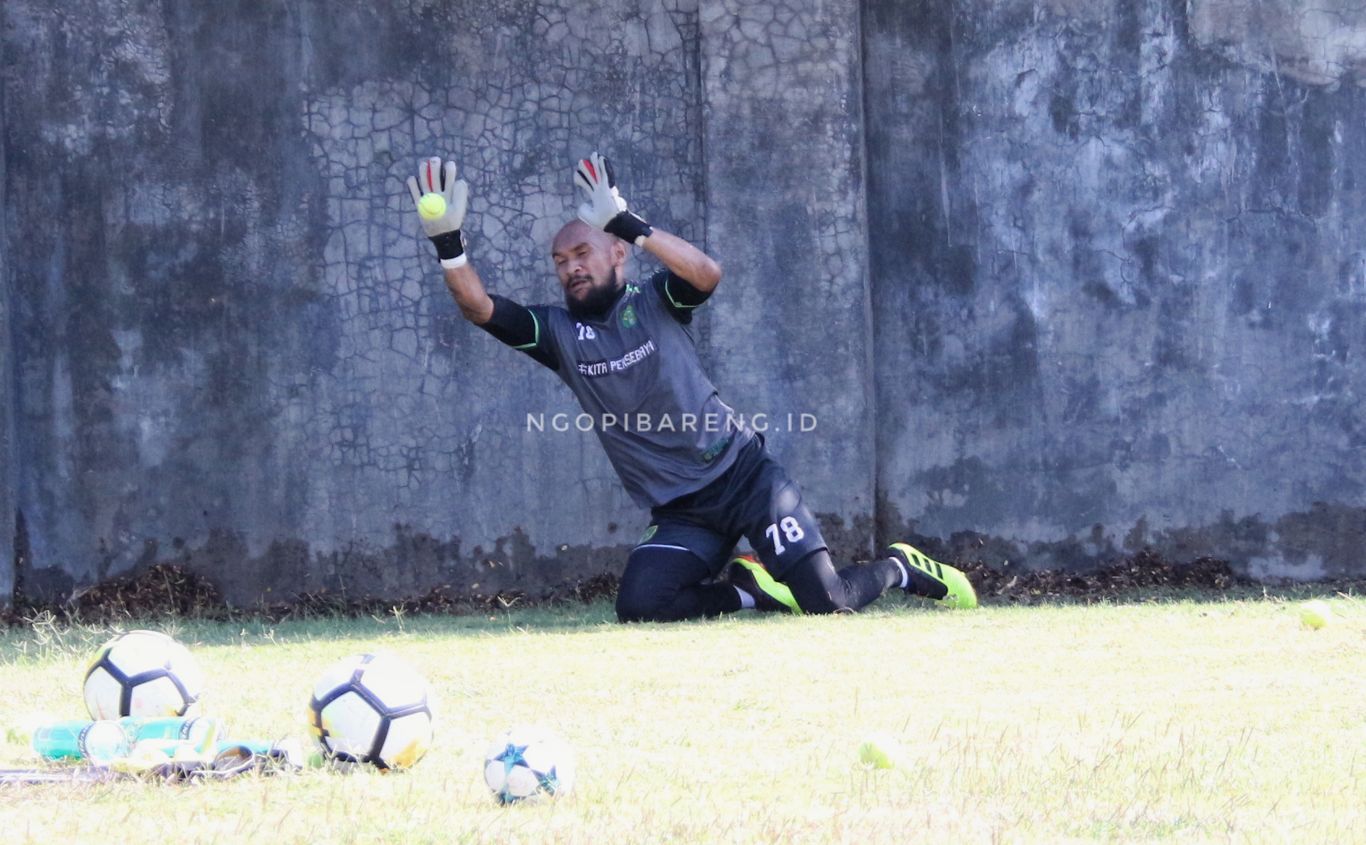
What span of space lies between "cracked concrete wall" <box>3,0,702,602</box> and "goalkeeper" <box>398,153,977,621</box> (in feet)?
3.88

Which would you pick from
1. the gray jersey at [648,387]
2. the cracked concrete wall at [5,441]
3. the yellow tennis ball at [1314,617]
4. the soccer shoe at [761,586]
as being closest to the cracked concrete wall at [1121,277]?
the soccer shoe at [761,586]

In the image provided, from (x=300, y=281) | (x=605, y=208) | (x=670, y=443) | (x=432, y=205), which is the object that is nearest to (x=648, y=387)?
(x=670, y=443)

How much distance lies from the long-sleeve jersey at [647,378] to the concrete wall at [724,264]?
1105mm

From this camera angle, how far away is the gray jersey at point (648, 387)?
24.8 ft

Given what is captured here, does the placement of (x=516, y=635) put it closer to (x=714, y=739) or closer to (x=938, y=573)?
(x=938, y=573)

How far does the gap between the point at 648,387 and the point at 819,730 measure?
3284 millimetres

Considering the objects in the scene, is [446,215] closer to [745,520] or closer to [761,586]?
[745,520]

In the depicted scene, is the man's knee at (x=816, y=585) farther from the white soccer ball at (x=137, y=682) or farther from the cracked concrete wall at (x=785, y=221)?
the white soccer ball at (x=137, y=682)

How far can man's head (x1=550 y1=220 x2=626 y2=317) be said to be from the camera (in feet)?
25.0

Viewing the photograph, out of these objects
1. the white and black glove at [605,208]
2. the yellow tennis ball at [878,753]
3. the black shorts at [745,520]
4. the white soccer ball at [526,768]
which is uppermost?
the white and black glove at [605,208]

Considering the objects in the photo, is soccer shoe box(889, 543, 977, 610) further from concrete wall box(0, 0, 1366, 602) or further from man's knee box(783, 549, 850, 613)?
concrete wall box(0, 0, 1366, 602)

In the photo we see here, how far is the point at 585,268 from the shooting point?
7625mm

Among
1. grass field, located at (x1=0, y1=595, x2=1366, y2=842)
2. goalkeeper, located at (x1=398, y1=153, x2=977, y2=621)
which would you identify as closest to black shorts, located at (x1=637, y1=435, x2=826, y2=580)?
goalkeeper, located at (x1=398, y1=153, x2=977, y2=621)

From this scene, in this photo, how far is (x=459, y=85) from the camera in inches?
347
